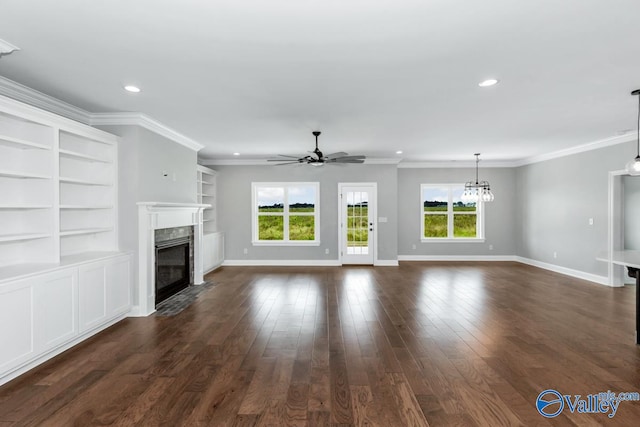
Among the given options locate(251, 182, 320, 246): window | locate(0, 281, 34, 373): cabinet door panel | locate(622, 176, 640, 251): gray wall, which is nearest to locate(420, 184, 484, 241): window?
locate(622, 176, 640, 251): gray wall

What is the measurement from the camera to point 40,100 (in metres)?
3.62

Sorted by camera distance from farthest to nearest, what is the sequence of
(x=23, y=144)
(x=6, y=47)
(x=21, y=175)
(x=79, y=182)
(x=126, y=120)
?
(x=126, y=120) → (x=79, y=182) → (x=23, y=144) → (x=21, y=175) → (x=6, y=47)

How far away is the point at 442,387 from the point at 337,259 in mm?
5613

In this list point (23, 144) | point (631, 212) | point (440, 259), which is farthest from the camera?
point (440, 259)

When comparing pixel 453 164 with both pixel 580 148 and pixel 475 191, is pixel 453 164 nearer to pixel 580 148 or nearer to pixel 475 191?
pixel 475 191

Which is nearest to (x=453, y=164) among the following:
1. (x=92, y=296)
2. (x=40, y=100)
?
(x=92, y=296)

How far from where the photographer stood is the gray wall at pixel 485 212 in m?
8.70

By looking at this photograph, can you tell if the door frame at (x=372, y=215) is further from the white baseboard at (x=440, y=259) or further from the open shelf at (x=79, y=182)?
the open shelf at (x=79, y=182)

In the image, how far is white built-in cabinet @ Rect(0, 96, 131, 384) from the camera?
277 centimetres

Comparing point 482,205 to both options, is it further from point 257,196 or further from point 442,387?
point 442,387

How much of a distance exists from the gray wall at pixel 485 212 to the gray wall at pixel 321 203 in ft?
2.73

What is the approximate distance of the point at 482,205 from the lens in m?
8.72

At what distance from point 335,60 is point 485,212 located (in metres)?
7.53

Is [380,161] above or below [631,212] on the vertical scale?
above
